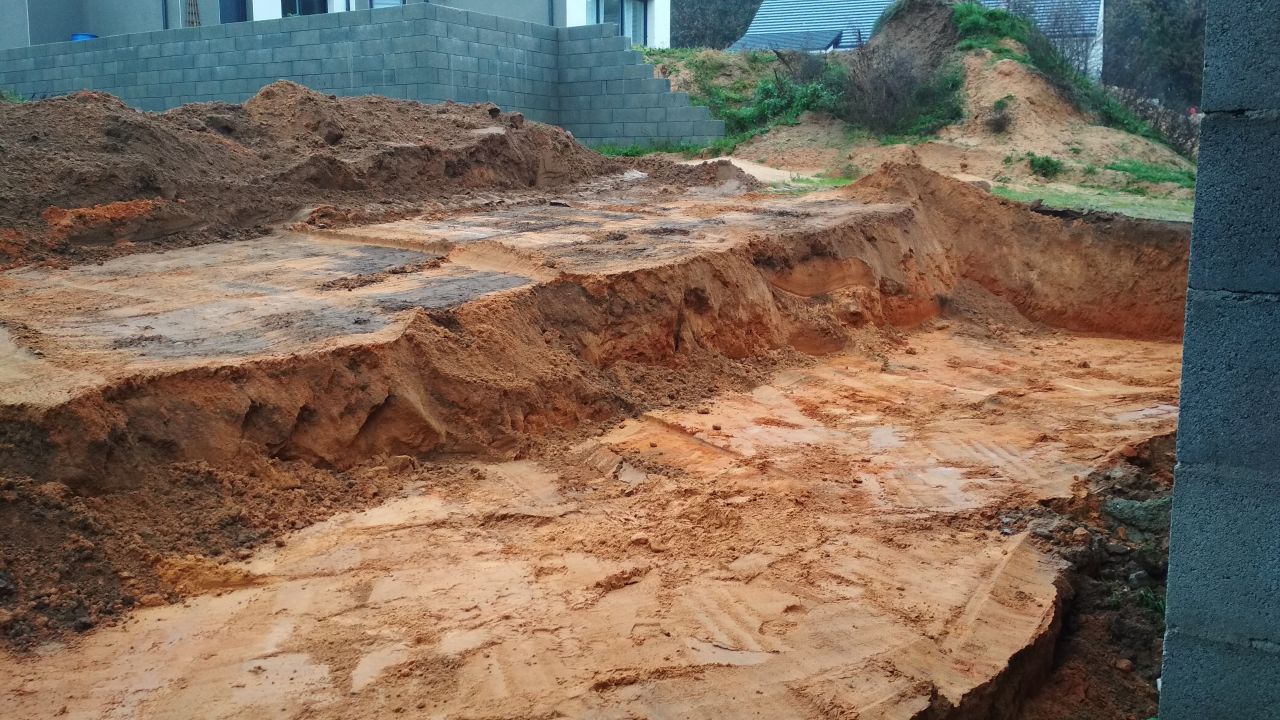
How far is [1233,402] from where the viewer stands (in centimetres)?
261

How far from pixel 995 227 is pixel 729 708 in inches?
312

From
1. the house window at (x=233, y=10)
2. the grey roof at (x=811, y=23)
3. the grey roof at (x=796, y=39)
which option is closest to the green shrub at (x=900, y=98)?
the grey roof at (x=811, y=23)

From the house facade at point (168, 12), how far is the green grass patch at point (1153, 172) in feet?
27.6

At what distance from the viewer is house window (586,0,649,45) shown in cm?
2112

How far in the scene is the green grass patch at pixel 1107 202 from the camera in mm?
9992

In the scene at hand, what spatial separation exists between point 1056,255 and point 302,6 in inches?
577

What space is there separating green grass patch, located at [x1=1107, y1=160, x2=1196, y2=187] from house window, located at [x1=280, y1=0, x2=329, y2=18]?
13513mm

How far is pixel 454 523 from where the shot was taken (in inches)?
180

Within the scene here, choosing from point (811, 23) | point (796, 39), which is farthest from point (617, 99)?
point (811, 23)

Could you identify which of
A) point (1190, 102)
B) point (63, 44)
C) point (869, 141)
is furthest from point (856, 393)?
point (63, 44)

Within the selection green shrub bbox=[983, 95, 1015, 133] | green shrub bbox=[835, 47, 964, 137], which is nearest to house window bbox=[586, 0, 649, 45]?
green shrub bbox=[835, 47, 964, 137]

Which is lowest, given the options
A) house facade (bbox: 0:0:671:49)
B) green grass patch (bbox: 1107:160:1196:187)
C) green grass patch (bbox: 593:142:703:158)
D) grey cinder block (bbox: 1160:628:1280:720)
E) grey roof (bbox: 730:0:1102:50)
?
grey cinder block (bbox: 1160:628:1280:720)

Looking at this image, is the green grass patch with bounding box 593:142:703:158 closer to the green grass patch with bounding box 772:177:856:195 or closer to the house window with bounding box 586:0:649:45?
the green grass patch with bounding box 772:177:856:195

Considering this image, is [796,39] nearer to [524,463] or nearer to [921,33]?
[921,33]
